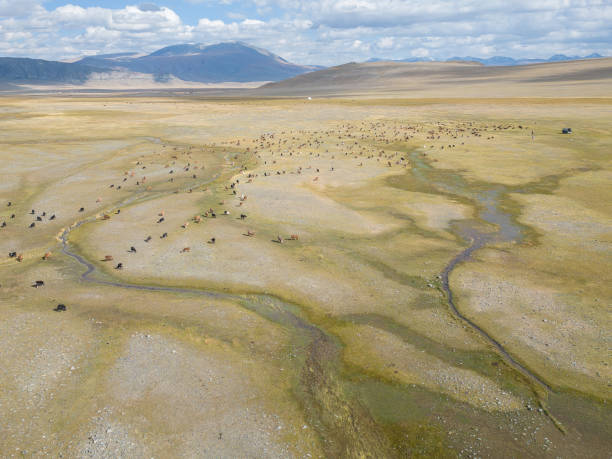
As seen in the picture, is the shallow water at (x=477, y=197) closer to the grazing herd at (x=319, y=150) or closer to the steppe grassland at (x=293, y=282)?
the steppe grassland at (x=293, y=282)

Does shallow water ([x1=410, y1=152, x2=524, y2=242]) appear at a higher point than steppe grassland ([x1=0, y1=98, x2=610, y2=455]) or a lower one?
higher

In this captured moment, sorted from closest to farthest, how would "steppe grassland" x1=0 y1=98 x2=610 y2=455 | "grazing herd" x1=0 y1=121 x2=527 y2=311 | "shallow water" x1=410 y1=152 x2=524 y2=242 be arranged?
1. "steppe grassland" x1=0 y1=98 x2=610 y2=455
2. "shallow water" x1=410 y1=152 x2=524 y2=242
3. "grazing herd" x1=0 y1=121 x2=527 y2=311

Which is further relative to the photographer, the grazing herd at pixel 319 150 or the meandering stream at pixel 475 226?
the grazing herd at pixel 319 150

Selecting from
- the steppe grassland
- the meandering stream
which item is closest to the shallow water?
the meandering stream

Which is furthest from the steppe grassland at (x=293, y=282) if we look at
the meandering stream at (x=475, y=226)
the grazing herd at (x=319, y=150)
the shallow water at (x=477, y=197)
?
the shallow water at (x=477, y=197)

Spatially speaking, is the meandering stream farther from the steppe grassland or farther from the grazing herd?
the grazing herd

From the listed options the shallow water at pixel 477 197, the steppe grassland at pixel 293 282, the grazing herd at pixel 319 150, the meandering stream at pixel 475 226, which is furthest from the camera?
the grazing herd at pixel 319 150

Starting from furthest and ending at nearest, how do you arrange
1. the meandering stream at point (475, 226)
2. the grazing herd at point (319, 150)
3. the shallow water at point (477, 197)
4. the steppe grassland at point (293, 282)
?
the grazing herd at point (319, 150), the shallow water at point (477, 197), the meandering stream at point (475, 226), the steppe grassland at point (293, 282)

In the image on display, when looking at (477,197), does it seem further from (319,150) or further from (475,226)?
(319,150)

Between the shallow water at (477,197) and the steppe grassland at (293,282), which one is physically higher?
A: the shallow water at (477,197)
